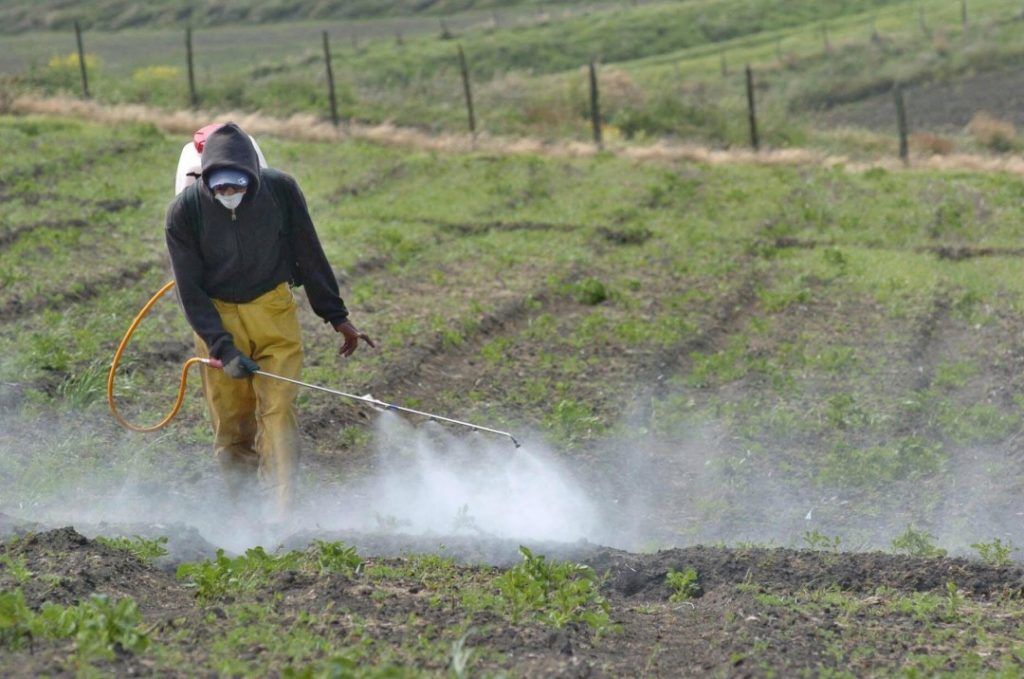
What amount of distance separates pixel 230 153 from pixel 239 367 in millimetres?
1069

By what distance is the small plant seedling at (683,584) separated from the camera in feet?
22.2

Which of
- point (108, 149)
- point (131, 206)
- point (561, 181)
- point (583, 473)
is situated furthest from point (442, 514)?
point (108, 149)

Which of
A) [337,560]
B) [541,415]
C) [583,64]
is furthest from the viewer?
[583,64]

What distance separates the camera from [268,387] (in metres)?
7.92

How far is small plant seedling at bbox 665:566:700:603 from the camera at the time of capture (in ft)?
22.2

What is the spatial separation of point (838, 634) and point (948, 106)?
3079 centimetres

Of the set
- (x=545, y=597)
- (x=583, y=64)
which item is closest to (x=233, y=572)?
(x=545, y=597)

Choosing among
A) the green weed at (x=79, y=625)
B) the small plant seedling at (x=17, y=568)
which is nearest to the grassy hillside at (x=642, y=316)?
the small plant seedling at (x=17, y=568)

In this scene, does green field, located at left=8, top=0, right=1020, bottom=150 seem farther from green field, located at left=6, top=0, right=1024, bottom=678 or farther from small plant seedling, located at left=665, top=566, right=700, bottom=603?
small plant seedling, located at left=665, top=566, right=700, bottom=603

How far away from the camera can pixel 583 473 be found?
9875mm

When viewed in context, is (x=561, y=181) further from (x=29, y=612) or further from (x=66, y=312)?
(x=29, y=612)

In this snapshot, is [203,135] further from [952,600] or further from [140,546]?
[952,600]

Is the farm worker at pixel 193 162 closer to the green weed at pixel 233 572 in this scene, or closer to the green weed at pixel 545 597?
the green weed at pixel 233 572

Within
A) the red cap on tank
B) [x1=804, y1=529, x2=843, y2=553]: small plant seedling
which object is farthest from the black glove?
[x1=804, y1=529, x2=843, y2=553]: small plant seedling
